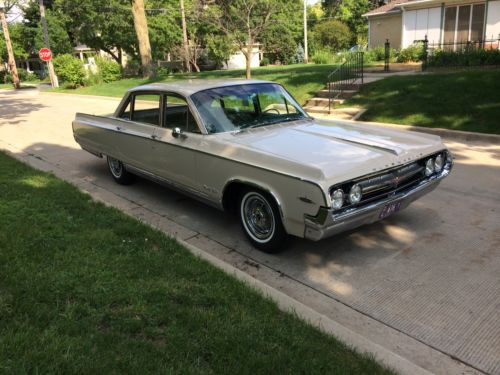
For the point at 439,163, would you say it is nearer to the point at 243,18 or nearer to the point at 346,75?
the point at 346,75

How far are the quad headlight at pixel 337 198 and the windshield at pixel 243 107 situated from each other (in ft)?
5.43

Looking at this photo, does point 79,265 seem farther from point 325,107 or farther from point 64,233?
point 325,107

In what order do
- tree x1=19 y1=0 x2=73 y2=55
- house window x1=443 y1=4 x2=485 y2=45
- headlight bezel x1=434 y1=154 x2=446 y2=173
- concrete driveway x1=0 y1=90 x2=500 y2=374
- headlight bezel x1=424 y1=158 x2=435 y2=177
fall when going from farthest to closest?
tree x1=19 y1=0 x2=73 y2=55 → house window x1=443 y1=4 x2=485 y2=45 → headlight bezel x1=434 y1=154 x2=446 y2=173 → headlight bezel x1=424 y1=158 x2=435 y2=177 → concrete driveway x1=0 y1=90 x2=500 y2=374

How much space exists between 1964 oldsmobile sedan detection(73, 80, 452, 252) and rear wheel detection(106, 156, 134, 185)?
55 cm

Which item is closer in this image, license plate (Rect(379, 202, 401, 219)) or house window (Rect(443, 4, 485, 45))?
license plate (Rect(379, 202, 401, 219))

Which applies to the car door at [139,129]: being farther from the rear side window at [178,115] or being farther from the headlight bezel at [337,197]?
the headlight bezel at [337,197]

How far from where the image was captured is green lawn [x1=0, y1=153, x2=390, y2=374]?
2830mm

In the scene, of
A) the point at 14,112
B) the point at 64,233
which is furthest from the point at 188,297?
the point at 14,112

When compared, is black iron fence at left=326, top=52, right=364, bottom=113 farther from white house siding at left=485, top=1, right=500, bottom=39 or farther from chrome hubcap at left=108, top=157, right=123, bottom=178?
white house siding at left=485, top=1, right=500, bottom=39

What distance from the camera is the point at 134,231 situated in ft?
16.3

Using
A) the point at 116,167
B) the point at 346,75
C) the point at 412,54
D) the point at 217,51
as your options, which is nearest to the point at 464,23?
the point at 412,54

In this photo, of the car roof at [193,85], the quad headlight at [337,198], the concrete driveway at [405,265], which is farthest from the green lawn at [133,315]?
the car roof at [193,85]

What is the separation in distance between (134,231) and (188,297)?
5.23 feet

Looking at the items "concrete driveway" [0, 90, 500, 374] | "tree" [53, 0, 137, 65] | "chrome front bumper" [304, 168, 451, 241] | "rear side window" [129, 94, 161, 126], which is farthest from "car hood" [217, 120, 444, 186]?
"tree" [53, 0, 137, 65]
